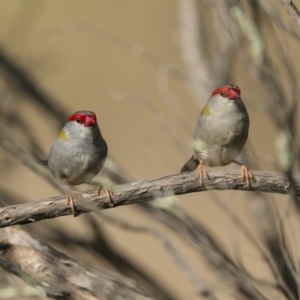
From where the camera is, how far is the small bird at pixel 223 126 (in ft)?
8.58

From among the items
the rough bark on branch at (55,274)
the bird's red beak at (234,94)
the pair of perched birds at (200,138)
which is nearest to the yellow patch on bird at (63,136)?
the pair of perched birds at (200,138)

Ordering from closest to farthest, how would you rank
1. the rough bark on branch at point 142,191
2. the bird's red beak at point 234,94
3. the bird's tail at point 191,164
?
1. the rough bark on branch at point 142,191
2. the bird's red beak at point 234,94
3. the bird's tail at point 191,164

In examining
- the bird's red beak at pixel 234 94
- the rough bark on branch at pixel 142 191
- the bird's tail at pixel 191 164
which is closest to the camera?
the rough bark on branch at pixel 142 191

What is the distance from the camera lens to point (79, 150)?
8.66ft

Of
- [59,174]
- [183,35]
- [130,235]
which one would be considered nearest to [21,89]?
[183,35]

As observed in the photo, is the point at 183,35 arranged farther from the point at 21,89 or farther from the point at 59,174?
the point at 59,174

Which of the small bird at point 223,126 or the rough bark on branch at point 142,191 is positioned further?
the small bird at point 223,126

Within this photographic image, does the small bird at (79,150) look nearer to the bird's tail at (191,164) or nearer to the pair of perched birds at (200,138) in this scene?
the pair of perched birds at (200,138)

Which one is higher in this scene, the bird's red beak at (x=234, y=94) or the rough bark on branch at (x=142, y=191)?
the bird's red beak at (x=234, y=94)

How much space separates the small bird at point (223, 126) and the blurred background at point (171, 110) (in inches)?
5.2

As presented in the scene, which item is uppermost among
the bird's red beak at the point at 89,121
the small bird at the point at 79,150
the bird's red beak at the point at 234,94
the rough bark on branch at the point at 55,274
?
the bird's red beak at the point at 234,94

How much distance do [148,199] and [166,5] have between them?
4138mm

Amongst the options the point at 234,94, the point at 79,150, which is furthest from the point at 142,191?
→ the point at 234,94

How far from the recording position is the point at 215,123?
2.63m
